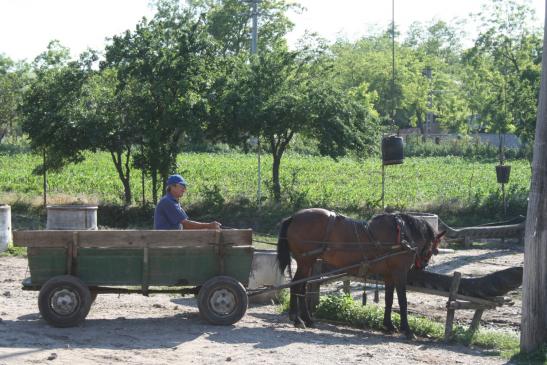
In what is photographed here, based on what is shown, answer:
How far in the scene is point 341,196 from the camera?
88.4ft

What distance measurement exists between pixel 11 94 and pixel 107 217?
1299 inches

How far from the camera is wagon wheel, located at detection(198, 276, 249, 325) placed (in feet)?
33.4

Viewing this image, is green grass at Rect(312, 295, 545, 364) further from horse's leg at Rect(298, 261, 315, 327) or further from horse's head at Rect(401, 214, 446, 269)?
horse's head at Rect(401, 214, 446, 269)

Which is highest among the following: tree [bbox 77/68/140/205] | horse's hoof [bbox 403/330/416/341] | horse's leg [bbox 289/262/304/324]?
tree [bbox 77/68/140/205]

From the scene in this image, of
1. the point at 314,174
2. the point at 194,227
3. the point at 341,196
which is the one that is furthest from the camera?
the point at 314,174

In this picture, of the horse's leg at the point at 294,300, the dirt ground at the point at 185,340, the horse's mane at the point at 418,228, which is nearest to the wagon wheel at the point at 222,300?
the dirt ground at the point at 185,340

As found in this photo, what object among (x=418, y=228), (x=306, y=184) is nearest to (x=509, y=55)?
(x=306, y=184)

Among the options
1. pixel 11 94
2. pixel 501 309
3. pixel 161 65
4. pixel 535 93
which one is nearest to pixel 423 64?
pixel 11 94

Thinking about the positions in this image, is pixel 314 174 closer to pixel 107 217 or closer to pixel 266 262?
pixel 107 217

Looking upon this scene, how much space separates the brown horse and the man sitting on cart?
47.0 inches

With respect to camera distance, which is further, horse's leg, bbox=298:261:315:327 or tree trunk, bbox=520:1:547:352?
horse's leg, bbox=298:261:315:327

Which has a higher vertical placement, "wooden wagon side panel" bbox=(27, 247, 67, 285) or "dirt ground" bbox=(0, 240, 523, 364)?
"wooden wagon side panel" bbox=(27, 247, 67, 285)

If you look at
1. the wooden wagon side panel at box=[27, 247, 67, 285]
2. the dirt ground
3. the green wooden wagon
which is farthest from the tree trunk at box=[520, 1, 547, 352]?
the wooden wagon side panel at box=[27, 247, 67, 285]

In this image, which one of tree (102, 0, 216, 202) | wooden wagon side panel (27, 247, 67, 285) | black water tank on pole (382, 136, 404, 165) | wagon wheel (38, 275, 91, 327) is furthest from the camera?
tree (102, 0, 216, 202)
